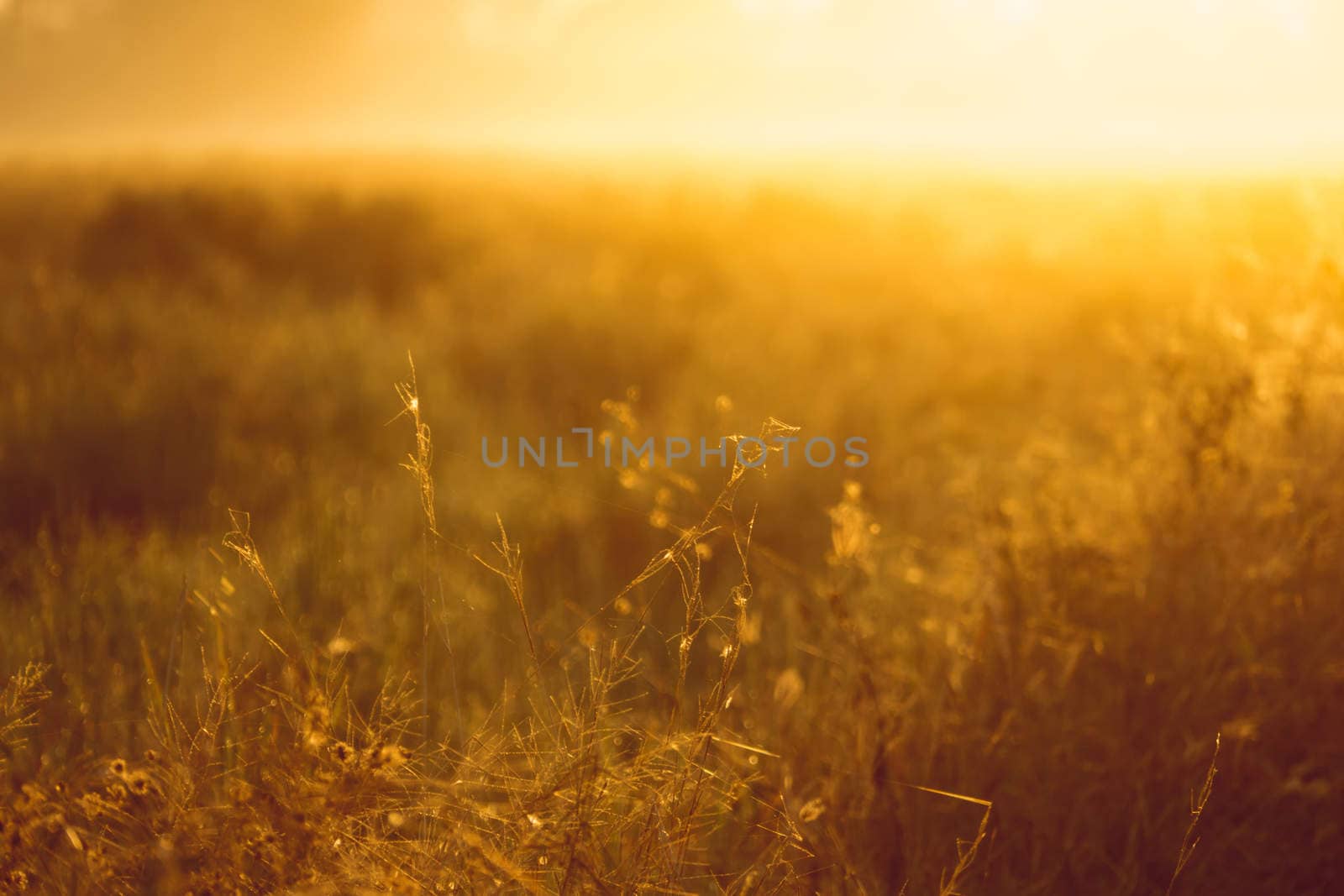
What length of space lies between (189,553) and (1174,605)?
8.45 ft

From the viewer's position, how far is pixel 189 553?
9.38 feet

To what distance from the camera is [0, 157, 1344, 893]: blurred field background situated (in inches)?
53.2

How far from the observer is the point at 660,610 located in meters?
3.07

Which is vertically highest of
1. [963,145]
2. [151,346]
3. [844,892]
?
[963,145]

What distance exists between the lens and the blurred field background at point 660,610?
1352mm

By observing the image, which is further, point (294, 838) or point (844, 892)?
point (844, 892)

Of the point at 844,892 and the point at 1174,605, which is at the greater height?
the point at 1174,605

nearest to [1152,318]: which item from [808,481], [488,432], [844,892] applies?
[808,481]

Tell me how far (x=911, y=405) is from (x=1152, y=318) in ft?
7.29

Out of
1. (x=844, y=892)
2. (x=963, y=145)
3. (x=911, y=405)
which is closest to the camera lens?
(x=844, y=892)

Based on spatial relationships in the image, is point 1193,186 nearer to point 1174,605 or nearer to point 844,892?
Answer: point 1174,605

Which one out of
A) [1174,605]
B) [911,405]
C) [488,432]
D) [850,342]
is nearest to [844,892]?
[1174,605]

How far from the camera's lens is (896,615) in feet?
9.55

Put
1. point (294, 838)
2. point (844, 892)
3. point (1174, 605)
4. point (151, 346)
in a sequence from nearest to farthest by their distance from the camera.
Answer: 1. point (294, 838)
2. point (844, 892)
3. point (1174, 605)
4. point (151, 346)
